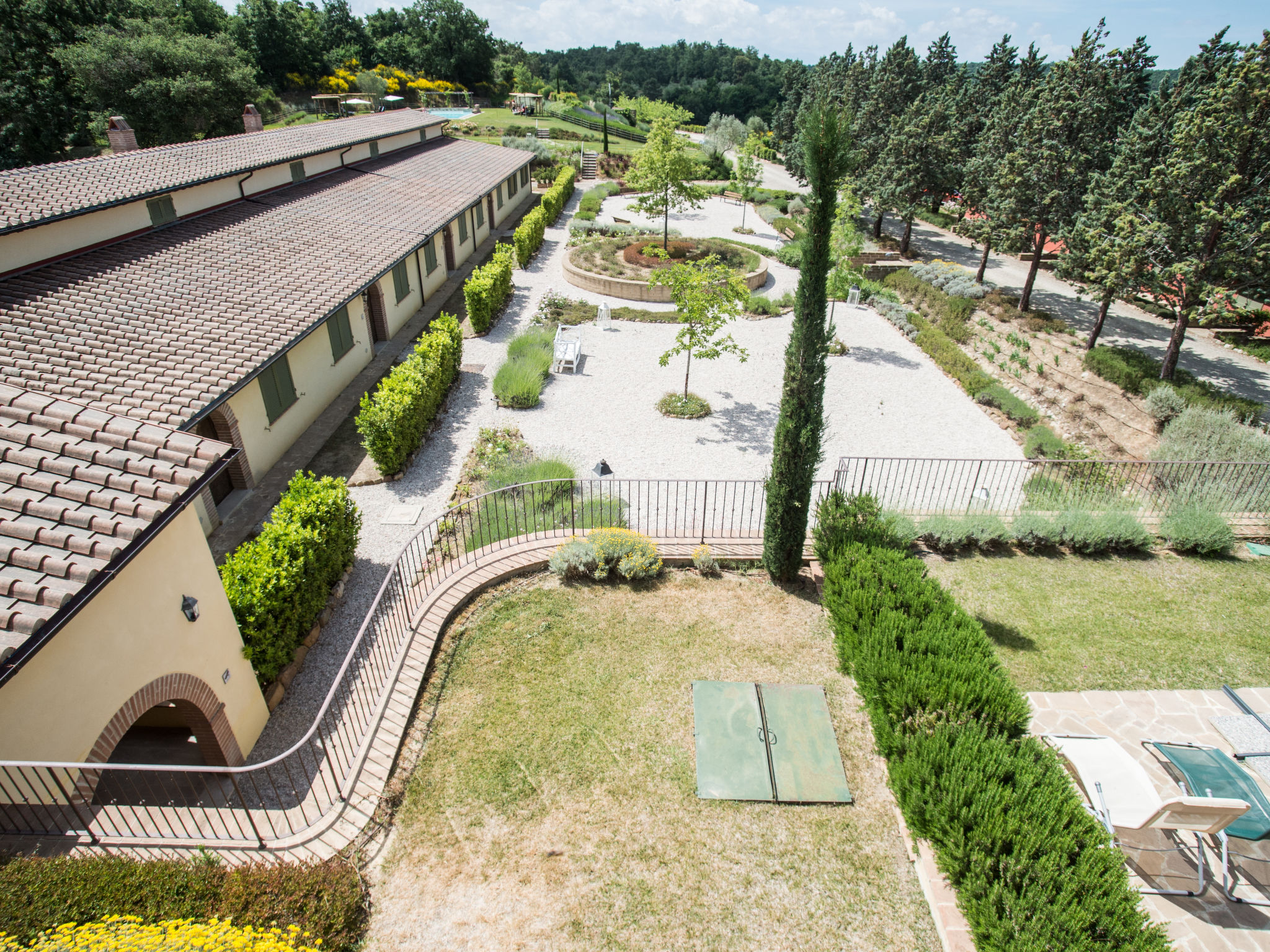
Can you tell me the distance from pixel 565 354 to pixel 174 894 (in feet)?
50.4

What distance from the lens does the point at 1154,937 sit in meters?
4.81

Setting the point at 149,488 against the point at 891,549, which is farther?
the point at 891,549

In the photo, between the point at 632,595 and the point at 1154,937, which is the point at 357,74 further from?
the point at 1154,937

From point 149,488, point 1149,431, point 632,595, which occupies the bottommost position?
point 1149,431

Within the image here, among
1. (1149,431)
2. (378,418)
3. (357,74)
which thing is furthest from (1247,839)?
(357,74)

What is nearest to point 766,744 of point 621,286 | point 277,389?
point 277,389

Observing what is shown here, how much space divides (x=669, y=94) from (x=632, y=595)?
11869 centimetres

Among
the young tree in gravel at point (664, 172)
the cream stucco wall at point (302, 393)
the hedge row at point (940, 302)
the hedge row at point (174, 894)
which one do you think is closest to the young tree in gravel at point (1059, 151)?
the hedge row at point (940, 302)

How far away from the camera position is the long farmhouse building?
5.19 meters

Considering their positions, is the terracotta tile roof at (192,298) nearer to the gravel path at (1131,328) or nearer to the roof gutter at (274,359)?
the roof gutter at (274,359)

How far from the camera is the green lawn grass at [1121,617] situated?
338 inches

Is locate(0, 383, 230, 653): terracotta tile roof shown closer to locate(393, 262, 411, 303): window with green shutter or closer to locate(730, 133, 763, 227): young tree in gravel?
locate(393, 262, 411, 303): window with green shutter

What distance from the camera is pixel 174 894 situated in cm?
468

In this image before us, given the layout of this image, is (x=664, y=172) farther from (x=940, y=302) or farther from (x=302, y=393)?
(x=302, y=393)
